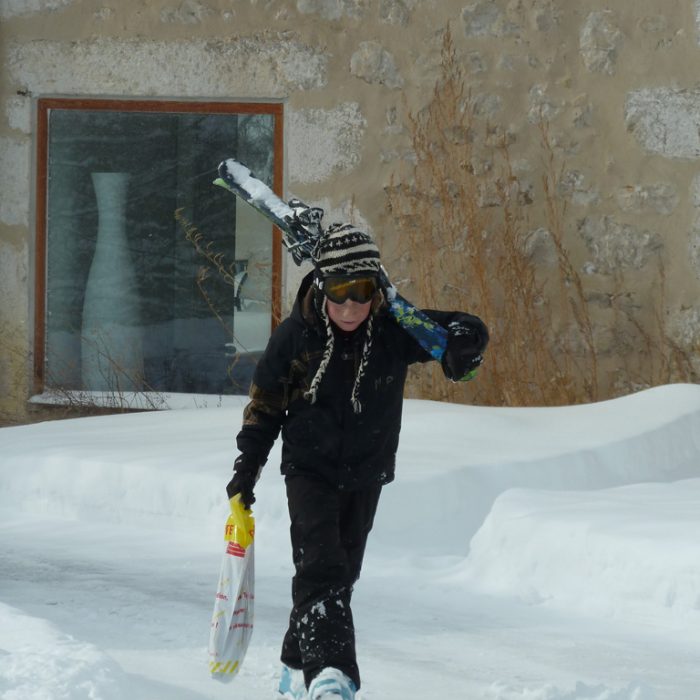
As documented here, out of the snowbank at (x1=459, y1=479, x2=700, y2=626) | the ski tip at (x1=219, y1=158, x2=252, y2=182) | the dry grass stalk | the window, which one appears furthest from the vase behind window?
A: the ski tip at (x1=219, y1=158, x2=252, y2=182)

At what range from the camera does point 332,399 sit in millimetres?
3420

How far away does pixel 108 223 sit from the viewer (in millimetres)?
9117

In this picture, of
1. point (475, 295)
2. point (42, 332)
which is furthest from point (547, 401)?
point (42, 332)

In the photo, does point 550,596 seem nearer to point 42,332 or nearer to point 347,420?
point 347,420

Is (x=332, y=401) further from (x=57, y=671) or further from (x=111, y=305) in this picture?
(x=111, y=305)

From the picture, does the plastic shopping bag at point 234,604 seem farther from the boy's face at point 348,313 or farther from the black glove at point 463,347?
the black glove at point 463,347

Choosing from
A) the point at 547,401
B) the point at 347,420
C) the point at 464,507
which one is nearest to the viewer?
the point at 347,420

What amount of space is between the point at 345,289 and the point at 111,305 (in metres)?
5.95

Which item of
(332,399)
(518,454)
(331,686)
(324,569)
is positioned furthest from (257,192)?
(518,454)

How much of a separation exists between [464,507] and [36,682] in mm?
2601

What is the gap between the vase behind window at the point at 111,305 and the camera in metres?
9.05

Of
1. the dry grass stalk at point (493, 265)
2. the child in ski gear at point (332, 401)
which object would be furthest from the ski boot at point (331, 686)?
the dry grass stalk at point (493, 265)

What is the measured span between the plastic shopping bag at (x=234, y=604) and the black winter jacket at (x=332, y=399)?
0.19 metres

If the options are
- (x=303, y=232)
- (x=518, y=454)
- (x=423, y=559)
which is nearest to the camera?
(x=303, y=232)
